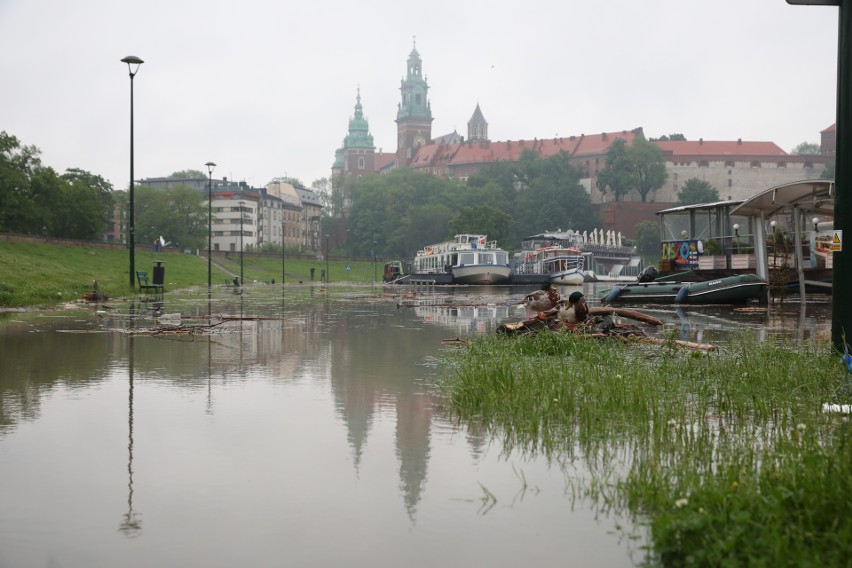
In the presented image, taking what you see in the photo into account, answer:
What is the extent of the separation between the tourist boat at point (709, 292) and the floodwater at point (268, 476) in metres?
17.6

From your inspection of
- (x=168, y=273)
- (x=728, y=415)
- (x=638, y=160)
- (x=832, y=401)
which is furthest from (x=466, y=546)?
(x=638, y=160)

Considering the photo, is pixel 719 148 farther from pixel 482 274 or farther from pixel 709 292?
pixel 709 292

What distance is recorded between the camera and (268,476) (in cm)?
535

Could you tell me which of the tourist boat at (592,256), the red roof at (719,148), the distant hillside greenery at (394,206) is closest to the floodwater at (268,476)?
the distant hillside greenery at (394,206)

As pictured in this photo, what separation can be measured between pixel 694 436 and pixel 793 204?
2128 cm

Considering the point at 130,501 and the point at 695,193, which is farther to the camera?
the point at 695,193

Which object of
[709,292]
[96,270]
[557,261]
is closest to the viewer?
[709,292]

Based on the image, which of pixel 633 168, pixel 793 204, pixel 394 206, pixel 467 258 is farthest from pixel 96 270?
pixel 633 168

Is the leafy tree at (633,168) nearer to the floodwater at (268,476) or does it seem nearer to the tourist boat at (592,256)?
the tourist boat at (592,256)

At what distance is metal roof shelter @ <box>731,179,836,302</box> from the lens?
2412cm

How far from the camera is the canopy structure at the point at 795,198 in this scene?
23981mm

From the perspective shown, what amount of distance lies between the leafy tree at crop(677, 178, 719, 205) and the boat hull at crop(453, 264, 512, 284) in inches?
3376

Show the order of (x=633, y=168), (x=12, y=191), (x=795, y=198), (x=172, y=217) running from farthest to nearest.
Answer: (x=633, y=168) → (x=172, y=217) → (x=12, y=191) → (x=795, y=198)

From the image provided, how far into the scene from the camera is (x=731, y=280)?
26438 millimetres
